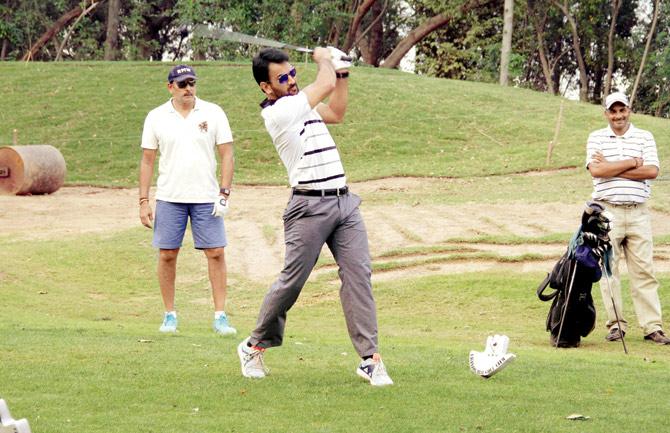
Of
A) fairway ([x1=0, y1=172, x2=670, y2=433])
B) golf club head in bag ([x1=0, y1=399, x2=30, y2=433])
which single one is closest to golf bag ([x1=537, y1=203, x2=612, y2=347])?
fairway ([x1=0, y1=172, x2=670, y2=433])

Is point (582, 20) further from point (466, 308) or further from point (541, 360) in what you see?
point (541, 360)

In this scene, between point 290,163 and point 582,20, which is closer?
point 290,163

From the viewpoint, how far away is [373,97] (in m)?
34.2

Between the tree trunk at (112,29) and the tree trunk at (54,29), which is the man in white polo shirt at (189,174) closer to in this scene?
the tree trunk at (112,29)

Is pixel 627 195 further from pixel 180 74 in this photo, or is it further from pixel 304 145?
pixel 304 145

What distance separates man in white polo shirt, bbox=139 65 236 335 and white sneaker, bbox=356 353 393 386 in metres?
2.78

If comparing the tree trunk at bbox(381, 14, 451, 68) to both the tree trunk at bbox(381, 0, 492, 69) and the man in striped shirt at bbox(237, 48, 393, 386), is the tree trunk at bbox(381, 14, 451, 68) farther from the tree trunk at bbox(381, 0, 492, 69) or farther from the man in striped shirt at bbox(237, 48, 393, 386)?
the man in striped shirt at bbox(237, 48, 393, 386)

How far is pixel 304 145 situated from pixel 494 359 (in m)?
1.68

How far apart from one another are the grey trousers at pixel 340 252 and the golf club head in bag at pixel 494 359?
67 centimetres

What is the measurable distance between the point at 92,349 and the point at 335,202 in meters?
2.33

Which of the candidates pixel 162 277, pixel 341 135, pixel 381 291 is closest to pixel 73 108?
pixel 341 135

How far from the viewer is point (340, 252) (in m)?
7.25

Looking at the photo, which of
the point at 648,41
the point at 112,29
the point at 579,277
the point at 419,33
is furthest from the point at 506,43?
the point at 579,277

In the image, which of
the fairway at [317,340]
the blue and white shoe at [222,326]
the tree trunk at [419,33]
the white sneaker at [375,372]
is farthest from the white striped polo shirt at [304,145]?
the tree trunk at [419,33]
